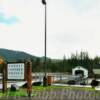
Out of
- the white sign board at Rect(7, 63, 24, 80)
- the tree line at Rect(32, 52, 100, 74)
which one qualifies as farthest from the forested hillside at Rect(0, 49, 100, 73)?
the white sign board at Rect(7, 63, 24, 80)

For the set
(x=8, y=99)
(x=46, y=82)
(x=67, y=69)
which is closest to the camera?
(x=8, y=99)

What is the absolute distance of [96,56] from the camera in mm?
A: 144500

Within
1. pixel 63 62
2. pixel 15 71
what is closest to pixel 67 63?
pixel 63 62

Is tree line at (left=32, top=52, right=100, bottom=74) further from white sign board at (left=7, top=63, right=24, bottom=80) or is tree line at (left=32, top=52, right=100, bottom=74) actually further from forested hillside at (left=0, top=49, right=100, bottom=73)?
white sign board at (left=7, top=63, right=24, bottom=80)

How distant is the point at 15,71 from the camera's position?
27.6 metres

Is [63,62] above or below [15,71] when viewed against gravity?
above

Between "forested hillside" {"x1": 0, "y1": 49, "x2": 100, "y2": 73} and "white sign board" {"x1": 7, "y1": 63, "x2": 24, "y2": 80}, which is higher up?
"forested hillside" {"x1": 0, "y1": 49, "x2": 100, "y2": 73}

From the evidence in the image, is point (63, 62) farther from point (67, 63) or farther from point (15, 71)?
point (15, 71)

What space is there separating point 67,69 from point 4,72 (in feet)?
320

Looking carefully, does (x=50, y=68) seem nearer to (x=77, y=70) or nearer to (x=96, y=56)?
(x=96, y=56)

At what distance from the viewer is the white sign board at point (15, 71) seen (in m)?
27.1

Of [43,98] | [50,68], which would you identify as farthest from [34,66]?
[43,98]

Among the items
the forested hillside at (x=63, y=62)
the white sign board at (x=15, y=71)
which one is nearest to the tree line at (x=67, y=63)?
the forested hillside at (x=63, y=62)

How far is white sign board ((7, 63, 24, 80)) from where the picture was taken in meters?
27.1
